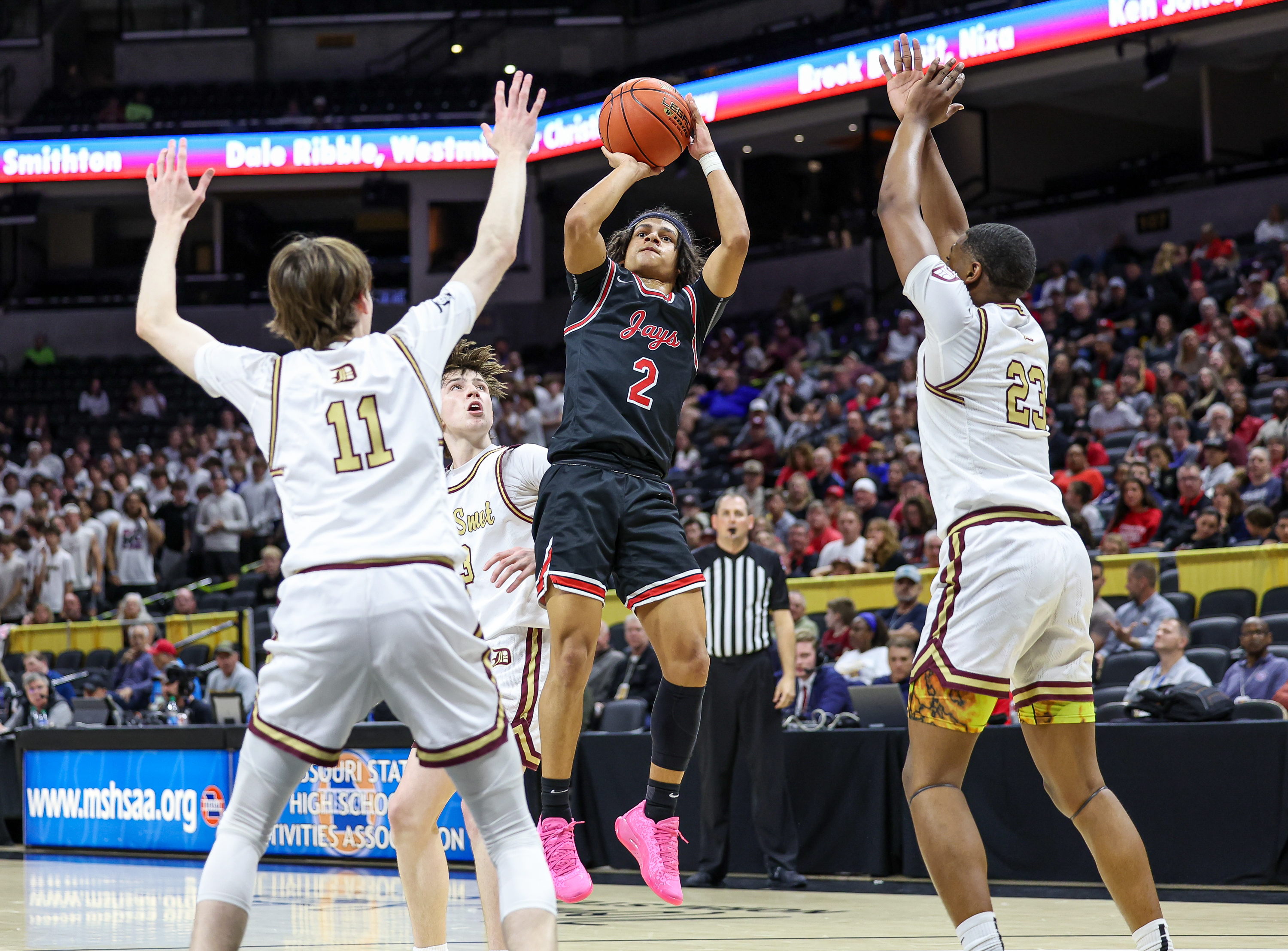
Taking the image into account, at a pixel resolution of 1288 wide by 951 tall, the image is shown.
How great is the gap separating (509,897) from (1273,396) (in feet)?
35.8

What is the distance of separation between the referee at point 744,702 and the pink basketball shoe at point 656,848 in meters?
3.88

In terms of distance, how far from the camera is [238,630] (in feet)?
48.1

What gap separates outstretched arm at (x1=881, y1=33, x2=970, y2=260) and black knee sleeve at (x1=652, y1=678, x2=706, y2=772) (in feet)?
5.71

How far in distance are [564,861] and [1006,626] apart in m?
1.63

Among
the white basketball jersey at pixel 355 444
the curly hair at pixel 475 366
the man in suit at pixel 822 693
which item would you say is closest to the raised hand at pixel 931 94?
the curly hair at pixel 475 366

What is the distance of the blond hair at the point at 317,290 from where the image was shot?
11.7ft

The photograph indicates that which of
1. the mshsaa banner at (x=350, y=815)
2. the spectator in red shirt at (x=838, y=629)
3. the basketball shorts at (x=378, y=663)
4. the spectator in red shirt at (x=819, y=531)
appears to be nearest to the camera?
the basketball shorts at (x=378, y=663)

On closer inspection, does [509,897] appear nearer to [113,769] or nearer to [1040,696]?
[1040,696]

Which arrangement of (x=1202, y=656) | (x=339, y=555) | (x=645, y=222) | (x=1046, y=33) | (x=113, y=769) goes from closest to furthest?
(x=339, y=555) < (x=645, y=222) < (x=1202, y=656) < (x=113, y=769) < (x=1046, y=33)

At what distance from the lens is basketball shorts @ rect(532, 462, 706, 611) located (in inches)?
189

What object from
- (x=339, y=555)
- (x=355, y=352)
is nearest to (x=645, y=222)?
(x=355, y=352)

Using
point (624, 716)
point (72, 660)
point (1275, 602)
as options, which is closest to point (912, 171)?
point (624, 716)

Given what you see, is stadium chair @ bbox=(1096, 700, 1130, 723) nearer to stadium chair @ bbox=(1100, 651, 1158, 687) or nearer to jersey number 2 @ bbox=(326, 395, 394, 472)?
stadium chair @ bbox=(1100, 651, 1158, 687)

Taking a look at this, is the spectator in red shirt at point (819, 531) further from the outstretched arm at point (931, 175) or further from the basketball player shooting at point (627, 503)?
the outstretched arm at point (931, 175)
